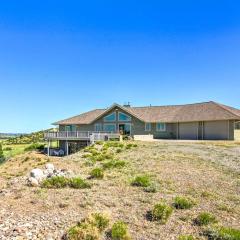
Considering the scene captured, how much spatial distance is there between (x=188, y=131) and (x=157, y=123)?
187 inches

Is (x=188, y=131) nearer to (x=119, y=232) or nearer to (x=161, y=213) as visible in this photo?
(x=161, y=213)

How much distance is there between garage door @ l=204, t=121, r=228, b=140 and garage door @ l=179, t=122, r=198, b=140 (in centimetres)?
150

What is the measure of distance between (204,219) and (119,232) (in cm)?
295

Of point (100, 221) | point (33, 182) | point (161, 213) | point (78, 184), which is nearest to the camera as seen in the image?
point (100, 221)

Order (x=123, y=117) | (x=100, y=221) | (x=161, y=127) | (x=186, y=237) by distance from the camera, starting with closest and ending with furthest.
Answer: (x=186, y=237) < (x=100, y=221) < (x=161, y=127) < (x=123, y=117)

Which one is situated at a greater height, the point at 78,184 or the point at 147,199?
→ the point at 78,184

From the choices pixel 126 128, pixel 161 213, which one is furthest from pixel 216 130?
pixel 161 213

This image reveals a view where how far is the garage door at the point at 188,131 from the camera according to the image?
46375 mm

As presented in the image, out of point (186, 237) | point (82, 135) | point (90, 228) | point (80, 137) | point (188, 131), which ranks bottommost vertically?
point (186, 237)

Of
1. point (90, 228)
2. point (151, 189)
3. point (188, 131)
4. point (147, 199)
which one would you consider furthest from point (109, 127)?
point (90, 228)

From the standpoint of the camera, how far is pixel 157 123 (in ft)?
162

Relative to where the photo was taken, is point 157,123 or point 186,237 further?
point 157,123

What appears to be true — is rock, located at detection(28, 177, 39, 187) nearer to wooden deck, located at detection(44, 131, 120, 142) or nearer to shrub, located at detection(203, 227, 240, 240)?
shrub, located at detection(203, 227, 240, 240)

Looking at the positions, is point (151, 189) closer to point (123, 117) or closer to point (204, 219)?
point (204, 219)
